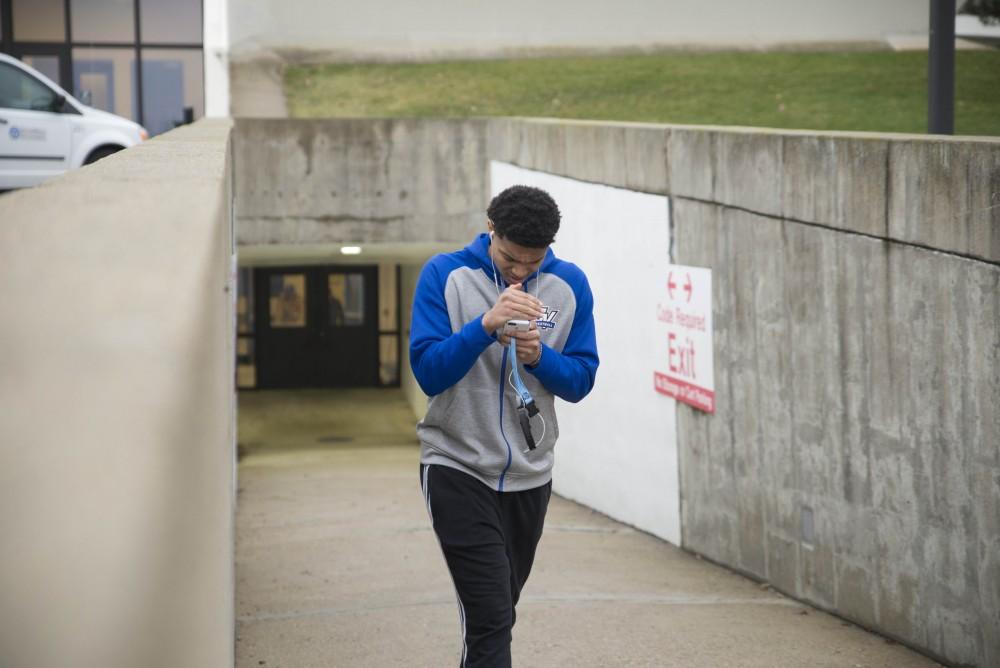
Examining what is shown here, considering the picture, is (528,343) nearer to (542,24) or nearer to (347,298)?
(542,24)

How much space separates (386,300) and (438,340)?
86.2 feet

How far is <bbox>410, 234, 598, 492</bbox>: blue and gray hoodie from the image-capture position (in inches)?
158

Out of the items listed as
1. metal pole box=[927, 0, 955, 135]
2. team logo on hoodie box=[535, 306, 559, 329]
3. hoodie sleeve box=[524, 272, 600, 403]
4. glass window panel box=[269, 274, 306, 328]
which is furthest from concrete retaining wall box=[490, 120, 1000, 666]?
glass window panel box=[269, 274, 306, 328]

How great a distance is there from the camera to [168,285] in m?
2.13

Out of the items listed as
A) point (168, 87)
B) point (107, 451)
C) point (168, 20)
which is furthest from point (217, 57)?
point (107, 451)

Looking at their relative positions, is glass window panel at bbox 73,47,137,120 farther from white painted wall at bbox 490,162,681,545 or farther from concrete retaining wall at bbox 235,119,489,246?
white painted wall at bbox 490,162,681,545

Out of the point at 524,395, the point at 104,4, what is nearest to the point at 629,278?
the point at 524,395

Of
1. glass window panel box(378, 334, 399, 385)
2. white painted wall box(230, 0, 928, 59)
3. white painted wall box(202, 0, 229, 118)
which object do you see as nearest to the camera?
white painted wall box(202, 0, 229, 118)

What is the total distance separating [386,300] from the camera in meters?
30.2

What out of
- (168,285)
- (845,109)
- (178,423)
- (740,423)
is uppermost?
(845,109)

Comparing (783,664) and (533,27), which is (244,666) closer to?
(783,664)

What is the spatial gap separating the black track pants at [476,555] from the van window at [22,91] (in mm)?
13111

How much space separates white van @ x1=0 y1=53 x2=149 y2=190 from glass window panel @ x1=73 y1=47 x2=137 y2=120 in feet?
35.7

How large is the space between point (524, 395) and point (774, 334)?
4.03 m
